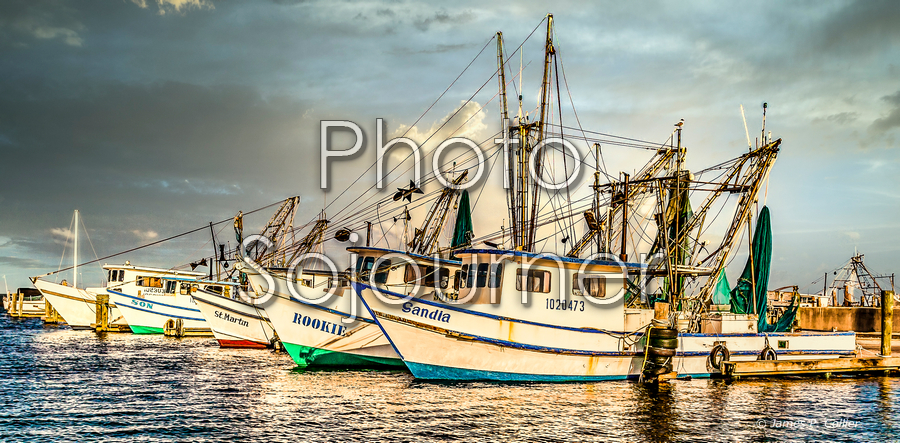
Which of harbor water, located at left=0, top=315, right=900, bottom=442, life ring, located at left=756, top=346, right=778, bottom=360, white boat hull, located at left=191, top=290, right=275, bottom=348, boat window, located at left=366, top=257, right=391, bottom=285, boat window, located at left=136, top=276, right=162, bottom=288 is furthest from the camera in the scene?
boat window, located at left=136, top=276, right=162, bottom=288

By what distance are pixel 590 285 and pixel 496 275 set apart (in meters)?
3.89

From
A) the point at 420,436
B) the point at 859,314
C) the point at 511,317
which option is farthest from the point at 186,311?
the point at 859,314

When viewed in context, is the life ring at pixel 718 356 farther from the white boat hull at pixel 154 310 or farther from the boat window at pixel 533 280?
the white boat hull at pixel 154 310

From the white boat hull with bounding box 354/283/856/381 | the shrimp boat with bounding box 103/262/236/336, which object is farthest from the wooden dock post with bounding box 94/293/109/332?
the white boat hull with bounding box 354/283/856/381

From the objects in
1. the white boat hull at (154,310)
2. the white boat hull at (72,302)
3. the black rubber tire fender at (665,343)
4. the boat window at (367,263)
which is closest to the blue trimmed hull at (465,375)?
the black rubber tire fender at (665,343)

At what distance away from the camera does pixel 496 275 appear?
23391 millimetres

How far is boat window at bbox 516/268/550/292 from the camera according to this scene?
23.5 metres

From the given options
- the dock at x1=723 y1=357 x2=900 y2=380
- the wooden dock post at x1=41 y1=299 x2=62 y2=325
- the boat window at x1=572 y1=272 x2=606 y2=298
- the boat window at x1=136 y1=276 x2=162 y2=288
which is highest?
the boat window at x1=572 y1=272 x2=606 y2=298

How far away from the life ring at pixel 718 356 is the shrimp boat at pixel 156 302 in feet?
124

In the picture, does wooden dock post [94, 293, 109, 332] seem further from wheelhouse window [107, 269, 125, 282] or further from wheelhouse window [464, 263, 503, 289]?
wheelhouse window [464, 263, 503, 289]

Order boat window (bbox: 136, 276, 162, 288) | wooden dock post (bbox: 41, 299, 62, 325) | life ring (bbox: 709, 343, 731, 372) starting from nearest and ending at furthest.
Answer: life ring (bbox: 709, 343, 731, 372)
boat window (bbox: 136, 276, 162, 288)
wooden dock post (bbox: 41, 299, 62, 325)

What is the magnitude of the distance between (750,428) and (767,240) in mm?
14302

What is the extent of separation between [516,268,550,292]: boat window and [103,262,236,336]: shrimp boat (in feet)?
111

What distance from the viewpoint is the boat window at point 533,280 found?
76.9ft
